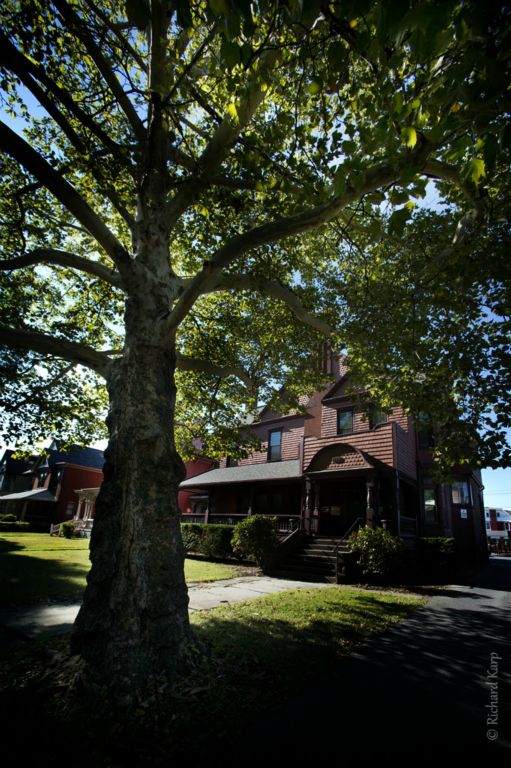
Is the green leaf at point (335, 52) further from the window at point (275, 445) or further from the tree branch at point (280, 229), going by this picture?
the window at point (275, 445)

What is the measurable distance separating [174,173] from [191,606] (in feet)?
30.0

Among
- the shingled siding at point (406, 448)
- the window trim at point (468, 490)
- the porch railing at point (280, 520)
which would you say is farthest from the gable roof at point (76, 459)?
the window trim at point (468, 490)

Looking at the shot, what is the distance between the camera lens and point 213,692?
12.8 feet

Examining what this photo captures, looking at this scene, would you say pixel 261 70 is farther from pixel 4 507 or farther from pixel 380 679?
pixel 4 507

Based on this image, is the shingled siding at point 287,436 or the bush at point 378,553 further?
the shingled siding at point 287,436

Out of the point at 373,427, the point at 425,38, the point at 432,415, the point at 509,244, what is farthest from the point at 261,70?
the point at 373,427

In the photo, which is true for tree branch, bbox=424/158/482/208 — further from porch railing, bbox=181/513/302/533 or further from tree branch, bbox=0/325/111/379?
porch railing, bbox=181/513/302/533

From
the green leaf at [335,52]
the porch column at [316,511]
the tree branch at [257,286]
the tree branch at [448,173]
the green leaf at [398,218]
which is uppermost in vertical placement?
the tree branch at [448,173]

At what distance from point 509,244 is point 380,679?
7.49 meters

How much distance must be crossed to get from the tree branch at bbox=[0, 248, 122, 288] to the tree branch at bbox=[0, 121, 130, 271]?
20.9 inches

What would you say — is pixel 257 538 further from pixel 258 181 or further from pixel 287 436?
pixel 258 181

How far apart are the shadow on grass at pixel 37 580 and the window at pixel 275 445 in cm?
1258

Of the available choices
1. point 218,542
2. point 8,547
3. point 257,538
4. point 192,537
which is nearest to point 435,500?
point 257,538

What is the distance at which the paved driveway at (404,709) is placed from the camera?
3.10 meters
